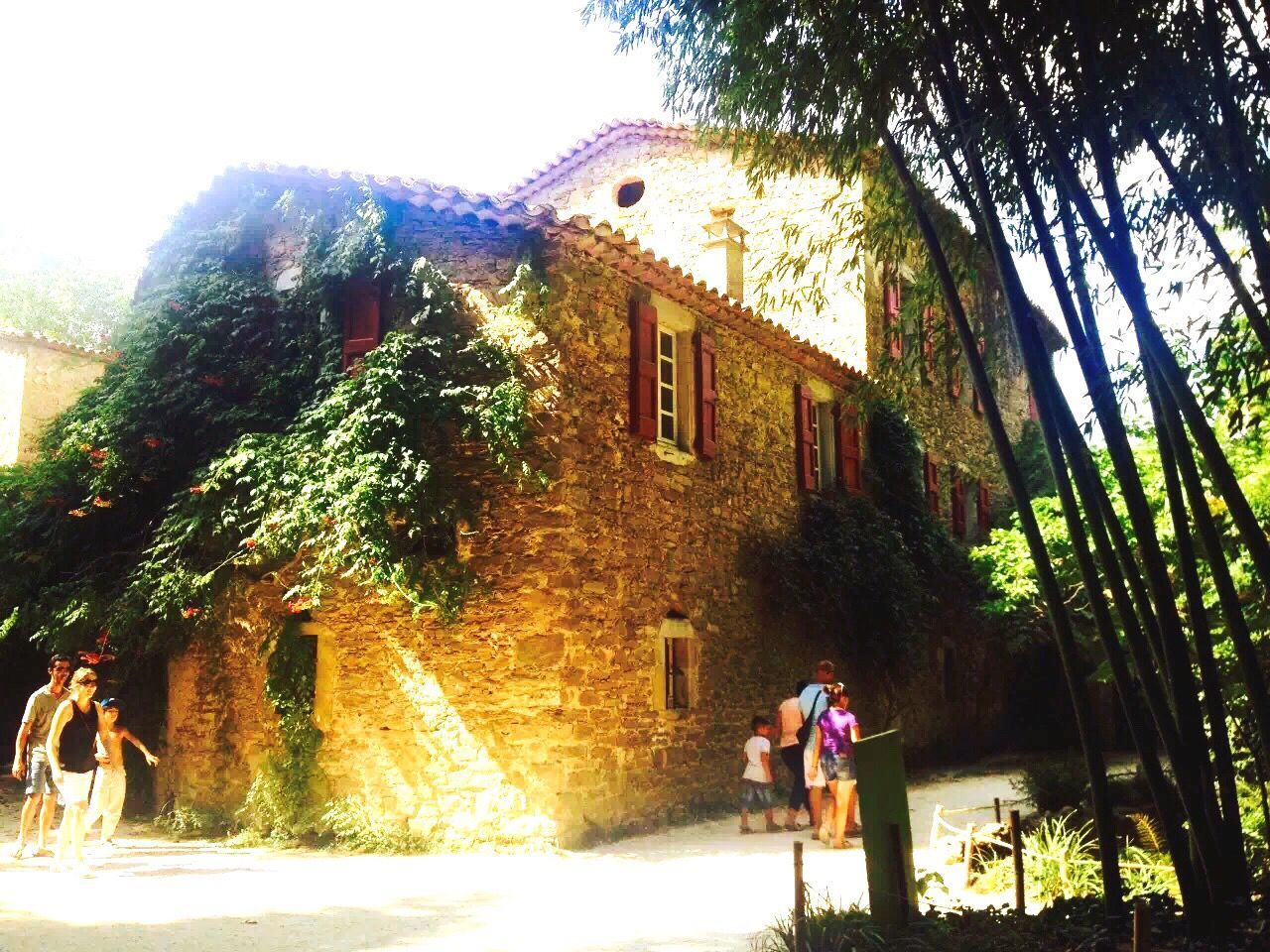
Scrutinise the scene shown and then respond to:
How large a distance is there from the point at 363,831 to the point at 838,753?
3.87m

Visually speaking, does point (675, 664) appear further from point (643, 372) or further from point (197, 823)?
point (197, 823)

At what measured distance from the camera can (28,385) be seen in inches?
591

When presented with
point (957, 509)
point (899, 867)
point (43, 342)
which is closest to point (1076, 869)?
point (899, 867)

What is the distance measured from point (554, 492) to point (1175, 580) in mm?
7122

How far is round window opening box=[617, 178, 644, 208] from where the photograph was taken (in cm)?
1711

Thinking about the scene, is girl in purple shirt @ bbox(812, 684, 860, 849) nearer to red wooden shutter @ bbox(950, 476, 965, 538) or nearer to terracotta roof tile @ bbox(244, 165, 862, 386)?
terracotta roof tile @ bbox(244, 165, 862, 386)

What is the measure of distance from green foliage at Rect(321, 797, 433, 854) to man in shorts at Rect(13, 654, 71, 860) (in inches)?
81.8

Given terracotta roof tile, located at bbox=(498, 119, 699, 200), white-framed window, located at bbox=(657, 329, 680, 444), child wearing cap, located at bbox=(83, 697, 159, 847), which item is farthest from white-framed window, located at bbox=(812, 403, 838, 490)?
child wearing cap, located at bbox=(83, 697, 159, 847)

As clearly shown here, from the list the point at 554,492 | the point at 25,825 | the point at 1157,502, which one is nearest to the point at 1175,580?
the point at 1157,502

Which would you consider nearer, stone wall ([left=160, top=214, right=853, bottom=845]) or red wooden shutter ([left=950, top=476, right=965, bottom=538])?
stone wall ([left=160, top=214, right=853, bottom=845])

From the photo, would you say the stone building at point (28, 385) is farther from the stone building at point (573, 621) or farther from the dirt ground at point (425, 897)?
the dirt ground at point (425, 897)

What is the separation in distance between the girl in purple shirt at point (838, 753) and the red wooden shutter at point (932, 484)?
820cm

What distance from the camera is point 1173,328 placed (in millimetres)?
6285

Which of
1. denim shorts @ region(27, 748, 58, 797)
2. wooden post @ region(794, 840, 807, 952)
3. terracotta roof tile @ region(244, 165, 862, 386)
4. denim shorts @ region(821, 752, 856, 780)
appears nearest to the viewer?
wooden post @ region(794, 840, 807, 952)
